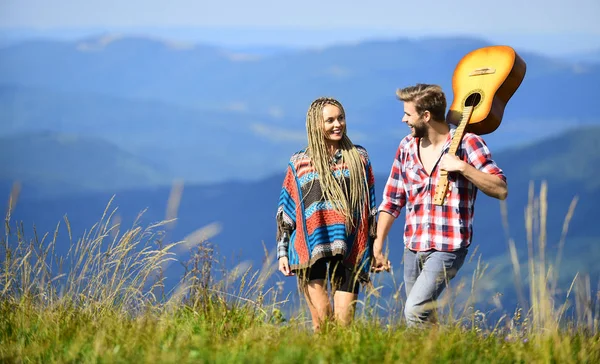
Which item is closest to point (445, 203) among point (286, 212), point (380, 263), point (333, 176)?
point (380, 263)

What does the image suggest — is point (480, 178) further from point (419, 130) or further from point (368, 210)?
point (368, 210)

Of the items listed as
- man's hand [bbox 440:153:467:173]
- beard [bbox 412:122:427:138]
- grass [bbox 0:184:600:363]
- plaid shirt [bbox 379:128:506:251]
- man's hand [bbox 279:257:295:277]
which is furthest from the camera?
man's hand [bbox 279:257:295:277]

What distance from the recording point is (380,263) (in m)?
4.48

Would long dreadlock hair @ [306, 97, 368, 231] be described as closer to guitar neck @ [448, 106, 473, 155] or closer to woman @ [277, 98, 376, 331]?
woman @ [277, 98, 376, 331]

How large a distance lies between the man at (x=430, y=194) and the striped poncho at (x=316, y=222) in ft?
0.26

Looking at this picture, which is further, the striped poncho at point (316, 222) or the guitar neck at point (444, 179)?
the striped poncho at point (316, 222)

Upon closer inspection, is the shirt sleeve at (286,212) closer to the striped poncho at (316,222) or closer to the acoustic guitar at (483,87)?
the striped poncho at (316,222)

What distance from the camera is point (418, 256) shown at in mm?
4316

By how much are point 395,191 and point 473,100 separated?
565 mm

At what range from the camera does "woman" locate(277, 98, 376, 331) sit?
4508 mm

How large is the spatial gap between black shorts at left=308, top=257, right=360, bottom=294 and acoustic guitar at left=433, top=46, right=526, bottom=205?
2.66 feet

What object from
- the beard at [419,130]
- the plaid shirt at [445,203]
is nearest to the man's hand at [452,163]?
the plaid shirt at [445,203]

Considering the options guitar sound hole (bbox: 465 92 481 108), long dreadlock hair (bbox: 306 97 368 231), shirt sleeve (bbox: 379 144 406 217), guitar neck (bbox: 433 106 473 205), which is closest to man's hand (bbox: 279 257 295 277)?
long dreadlock hair (bbox: 306 97 368 231)

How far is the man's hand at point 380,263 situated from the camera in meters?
4.47
